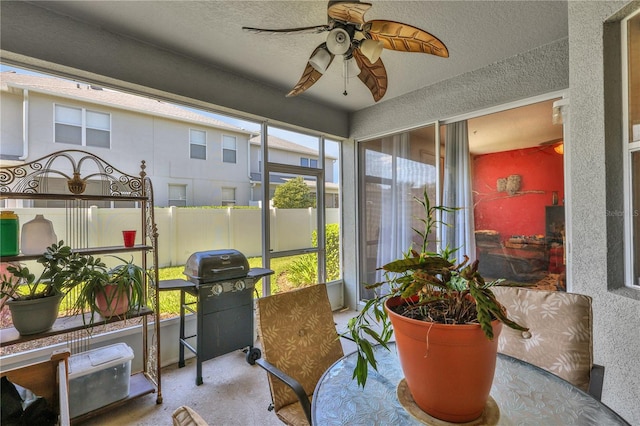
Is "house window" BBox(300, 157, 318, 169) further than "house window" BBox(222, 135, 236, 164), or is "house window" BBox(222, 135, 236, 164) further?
"house window" BBox(300, 157, 318, 169)

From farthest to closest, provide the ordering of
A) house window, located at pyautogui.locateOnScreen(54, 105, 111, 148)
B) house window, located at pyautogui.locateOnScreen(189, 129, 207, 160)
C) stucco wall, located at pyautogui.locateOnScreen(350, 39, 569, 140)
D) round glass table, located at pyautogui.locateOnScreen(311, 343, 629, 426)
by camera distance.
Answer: house window, located at pyautogui.locateOnScreen(189, 129, 207, 160) → stucco wall, located at pyautogui.locateOnScreen(350, 39, 569, 140) → house window, located at pyautogui.locateOnScreen(54, 105, 111, 148) → round glass table, located at pyautogui.locateOnScreen(311, 343, 629, 426)

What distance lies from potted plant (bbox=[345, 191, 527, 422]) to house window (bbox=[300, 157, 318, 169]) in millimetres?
2964

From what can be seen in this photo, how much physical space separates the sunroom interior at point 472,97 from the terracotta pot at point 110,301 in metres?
1.61

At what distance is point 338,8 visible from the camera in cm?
141

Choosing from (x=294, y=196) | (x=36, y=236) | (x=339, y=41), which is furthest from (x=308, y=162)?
(x=36, y=236)

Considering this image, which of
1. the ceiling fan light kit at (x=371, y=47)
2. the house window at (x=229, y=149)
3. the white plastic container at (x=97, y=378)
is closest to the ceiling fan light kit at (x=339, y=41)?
the ceiling fan light kit at (x=371, y=47)

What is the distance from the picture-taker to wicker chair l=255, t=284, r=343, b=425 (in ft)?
4.76

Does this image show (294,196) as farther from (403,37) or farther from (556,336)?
(556,336)

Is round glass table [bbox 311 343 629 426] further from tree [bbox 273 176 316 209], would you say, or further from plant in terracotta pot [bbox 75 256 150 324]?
tree [bbox 273 176 316 209]

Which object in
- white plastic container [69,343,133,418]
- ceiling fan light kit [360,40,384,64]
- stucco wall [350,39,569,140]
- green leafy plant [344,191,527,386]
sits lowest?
white plastic container [69,343,133,418]

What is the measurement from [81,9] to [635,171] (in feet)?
11.7

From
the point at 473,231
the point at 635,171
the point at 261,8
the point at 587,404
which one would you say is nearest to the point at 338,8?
the point at 261,8

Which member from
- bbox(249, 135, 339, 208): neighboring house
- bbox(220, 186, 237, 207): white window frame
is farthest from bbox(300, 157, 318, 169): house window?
bbox(220, 186, 237, 207): white window frame

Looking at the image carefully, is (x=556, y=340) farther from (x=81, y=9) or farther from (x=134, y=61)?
(x=81, y=9)
